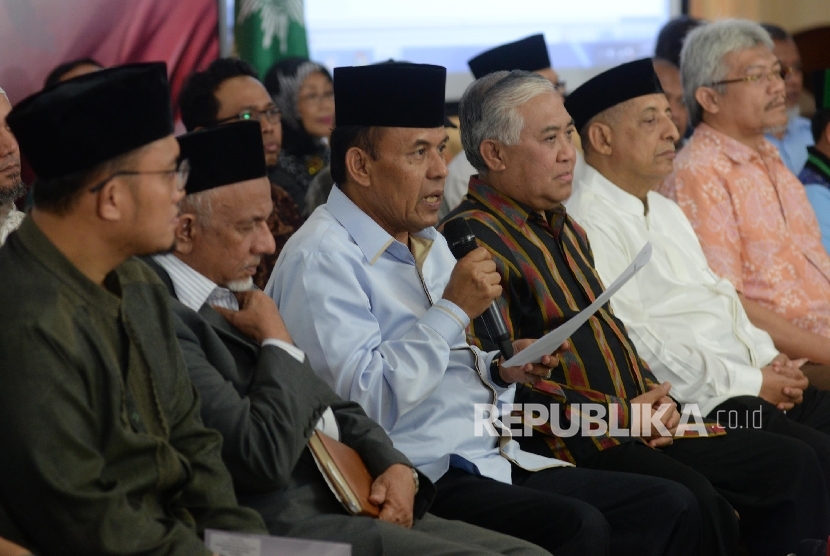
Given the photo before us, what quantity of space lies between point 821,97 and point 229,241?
11.0ft

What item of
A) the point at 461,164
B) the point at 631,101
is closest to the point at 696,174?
the point at 631,101

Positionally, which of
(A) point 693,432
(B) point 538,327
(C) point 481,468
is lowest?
(A) point 693,432

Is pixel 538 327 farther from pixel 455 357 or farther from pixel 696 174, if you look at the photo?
pixel 696 174

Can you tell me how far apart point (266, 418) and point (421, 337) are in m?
0.56

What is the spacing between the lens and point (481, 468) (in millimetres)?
2627

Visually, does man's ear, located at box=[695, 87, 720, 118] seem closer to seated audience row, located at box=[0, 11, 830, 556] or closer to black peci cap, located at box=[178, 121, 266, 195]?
seated audience row, located at box=[0, 11, 830, 556]

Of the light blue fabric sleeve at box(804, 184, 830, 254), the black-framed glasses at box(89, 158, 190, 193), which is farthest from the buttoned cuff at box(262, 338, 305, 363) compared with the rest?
the light blue fabric sleeve at box(804, 184, 830, 254)

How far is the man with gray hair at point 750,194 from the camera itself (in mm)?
3896

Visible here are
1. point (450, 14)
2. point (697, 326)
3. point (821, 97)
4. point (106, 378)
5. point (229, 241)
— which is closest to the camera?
point (106, 378)

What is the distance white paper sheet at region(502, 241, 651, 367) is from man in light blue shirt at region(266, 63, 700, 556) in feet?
0.49

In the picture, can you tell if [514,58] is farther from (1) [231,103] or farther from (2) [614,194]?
(1) [231,103]

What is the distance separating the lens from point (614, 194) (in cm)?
364

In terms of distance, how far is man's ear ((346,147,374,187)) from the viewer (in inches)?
107

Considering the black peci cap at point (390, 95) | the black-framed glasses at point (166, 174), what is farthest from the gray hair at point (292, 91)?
the black-framed glasses at point (166, 174)
